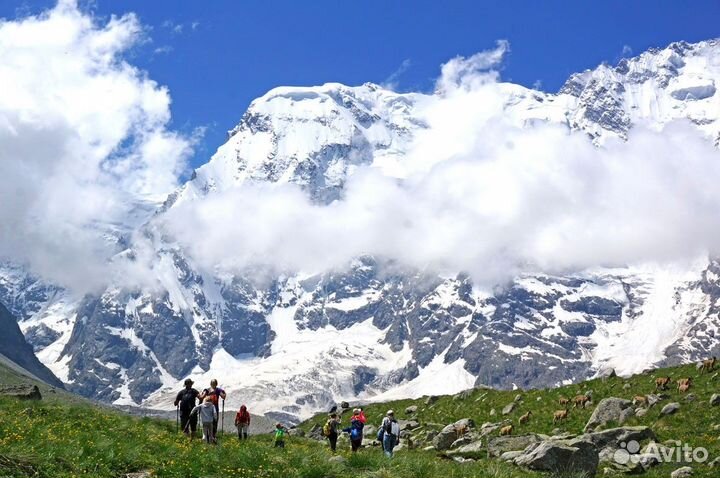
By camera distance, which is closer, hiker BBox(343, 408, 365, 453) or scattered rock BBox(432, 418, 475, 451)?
hiker BBox(343, 408, 365, 453)

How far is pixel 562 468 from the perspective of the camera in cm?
2523

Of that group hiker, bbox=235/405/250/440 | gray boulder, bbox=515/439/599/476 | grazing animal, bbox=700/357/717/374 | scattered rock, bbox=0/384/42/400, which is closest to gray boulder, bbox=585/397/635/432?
grazing animal, bbox=700/357/717/374

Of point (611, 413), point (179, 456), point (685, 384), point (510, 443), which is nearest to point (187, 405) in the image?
point (179, 456)

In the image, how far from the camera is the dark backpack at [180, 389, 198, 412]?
33.4 metres

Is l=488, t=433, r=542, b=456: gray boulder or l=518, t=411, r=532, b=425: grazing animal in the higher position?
l=518, t=411, r=532, b=425: grazing animal

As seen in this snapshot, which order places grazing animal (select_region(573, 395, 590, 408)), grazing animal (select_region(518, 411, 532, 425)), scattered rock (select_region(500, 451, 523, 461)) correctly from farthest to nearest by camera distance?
grazing animal (select_region(573, 395, 590, 408))
grazing animal (select_region(518, 411, 532, 425))
scattered rock (select_region(500, 451, 523, 461))

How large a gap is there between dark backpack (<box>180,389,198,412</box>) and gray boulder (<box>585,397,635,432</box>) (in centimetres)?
1764

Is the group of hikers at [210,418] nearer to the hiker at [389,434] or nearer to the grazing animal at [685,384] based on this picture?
the hiker at [389,434]

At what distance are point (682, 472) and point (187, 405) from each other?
20.1m

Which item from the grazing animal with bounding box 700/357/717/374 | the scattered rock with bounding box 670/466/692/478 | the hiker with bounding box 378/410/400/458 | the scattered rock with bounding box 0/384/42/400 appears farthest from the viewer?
the scattered rock with bounding box 0/384/42/400

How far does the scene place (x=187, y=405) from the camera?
33.4 metres

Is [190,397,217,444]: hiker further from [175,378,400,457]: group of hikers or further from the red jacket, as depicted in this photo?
the red jacket

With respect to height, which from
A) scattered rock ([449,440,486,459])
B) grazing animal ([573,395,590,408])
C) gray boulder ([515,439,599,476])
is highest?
grazing animal ([573,395,590,408])

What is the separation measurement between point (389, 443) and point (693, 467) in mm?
11917
